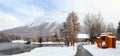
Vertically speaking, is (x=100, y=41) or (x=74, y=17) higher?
(x=74, y=17)

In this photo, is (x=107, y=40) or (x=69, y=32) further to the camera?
(x=69, y=32)

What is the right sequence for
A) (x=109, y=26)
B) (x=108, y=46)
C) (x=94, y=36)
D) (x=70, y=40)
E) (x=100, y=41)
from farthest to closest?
(x=109, y=26)
(x=94, y=36)
(x=70, y=40)
(x=100, y=41)
(x=108, y=46)

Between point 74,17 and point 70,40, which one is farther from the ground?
point 74,17

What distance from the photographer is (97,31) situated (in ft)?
314

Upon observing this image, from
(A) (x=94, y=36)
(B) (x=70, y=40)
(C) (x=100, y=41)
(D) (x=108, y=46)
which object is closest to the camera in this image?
(D) (x=108, y=46)

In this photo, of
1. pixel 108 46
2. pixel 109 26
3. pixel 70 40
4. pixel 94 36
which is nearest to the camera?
pixel 108 46

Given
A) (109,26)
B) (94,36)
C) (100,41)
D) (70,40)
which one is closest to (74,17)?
(70,40)

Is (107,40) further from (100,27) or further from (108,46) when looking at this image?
(100,27)

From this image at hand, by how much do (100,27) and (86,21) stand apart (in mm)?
6069

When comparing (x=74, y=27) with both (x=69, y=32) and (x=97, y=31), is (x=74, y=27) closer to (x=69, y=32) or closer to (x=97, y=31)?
(x=69, y=32)

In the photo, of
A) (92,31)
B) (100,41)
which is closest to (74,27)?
(92,31)

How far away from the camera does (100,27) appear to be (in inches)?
3866

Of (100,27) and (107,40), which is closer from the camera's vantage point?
(107,40)

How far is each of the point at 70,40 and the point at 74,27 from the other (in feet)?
17.3
